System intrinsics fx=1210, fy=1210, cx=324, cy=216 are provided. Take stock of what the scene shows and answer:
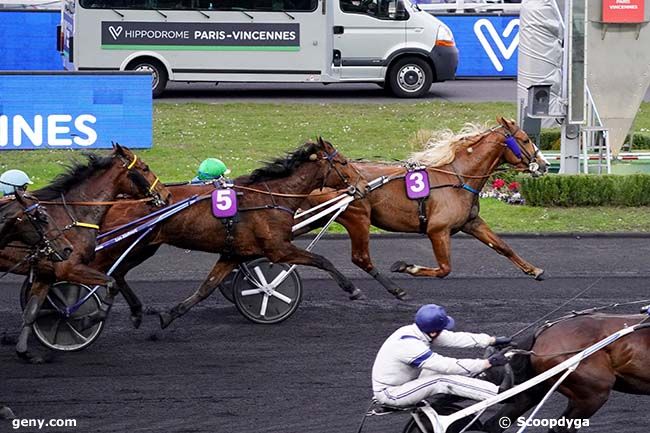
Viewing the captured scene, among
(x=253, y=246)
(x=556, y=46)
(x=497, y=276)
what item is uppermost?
(x=556, y=46)

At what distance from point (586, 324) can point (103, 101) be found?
442 inches

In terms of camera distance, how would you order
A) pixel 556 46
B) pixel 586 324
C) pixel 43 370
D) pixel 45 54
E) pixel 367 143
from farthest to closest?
1. pixel 45 54
2. pixel 367 143
3. pixel 556 46
4. pixel 43 370
5. pixel 586 324

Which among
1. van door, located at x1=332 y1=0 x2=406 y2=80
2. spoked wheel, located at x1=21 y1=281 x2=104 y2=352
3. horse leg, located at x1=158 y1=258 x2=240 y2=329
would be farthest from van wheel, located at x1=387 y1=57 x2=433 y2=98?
spoked wheel, located at x1=21 y1=281 x2=104 y2=352

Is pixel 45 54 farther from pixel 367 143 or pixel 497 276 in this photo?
pixel 497 276

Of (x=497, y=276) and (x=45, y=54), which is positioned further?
(x=45, y=54)

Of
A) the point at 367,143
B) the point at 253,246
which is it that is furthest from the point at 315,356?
the point at 367,143

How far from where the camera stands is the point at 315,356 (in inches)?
370

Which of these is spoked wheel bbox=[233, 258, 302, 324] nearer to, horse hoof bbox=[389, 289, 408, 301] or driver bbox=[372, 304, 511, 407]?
horse hoof bbox=[389, 289, 408, 301]

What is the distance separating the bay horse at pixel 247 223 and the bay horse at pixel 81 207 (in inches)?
9.3

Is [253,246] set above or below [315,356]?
above

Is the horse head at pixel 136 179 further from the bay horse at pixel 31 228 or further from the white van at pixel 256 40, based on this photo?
the white van at pixel 256 40

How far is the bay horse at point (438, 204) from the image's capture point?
436 inches

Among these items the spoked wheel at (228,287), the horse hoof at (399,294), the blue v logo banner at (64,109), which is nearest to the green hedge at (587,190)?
the horse hoof at (399,294)

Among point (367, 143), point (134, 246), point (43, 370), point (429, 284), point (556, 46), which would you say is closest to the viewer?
point (43, 370)
